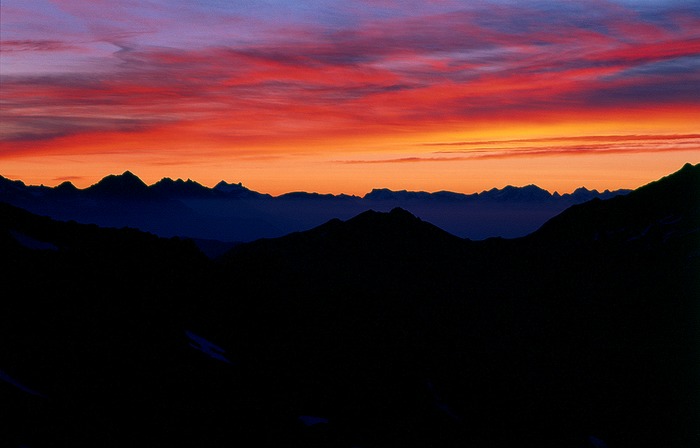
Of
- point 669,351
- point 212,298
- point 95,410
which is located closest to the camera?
point 95,410

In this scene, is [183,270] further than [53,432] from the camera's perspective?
Yes

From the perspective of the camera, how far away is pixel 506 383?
102 m

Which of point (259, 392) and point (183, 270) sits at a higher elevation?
point (183, 270)

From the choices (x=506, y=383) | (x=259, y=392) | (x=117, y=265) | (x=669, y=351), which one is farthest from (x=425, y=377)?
(x=669, y=351)

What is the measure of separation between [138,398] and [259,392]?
1200cm

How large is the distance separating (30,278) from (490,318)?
137 metres

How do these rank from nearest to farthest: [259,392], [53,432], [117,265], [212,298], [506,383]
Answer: [53,432]
[259,392]
[117,265]
[212,298]
[506,383]

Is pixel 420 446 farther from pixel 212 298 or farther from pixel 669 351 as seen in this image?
pixel 669 351

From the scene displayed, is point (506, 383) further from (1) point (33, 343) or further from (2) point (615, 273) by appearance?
(2) point (615, 273)

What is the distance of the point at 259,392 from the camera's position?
5688 centimetres

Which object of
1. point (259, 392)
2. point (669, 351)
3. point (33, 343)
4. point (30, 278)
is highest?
point (30, 278)

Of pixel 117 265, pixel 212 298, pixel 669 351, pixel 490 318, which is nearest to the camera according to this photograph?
pixel 117 265

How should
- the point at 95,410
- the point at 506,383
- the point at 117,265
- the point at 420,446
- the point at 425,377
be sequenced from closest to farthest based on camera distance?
the point at 95,410 < the point at 420,446 < the point at 117,265 < the point at 425,377 < the point at 506,383

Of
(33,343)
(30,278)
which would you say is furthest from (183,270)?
(33,343)
